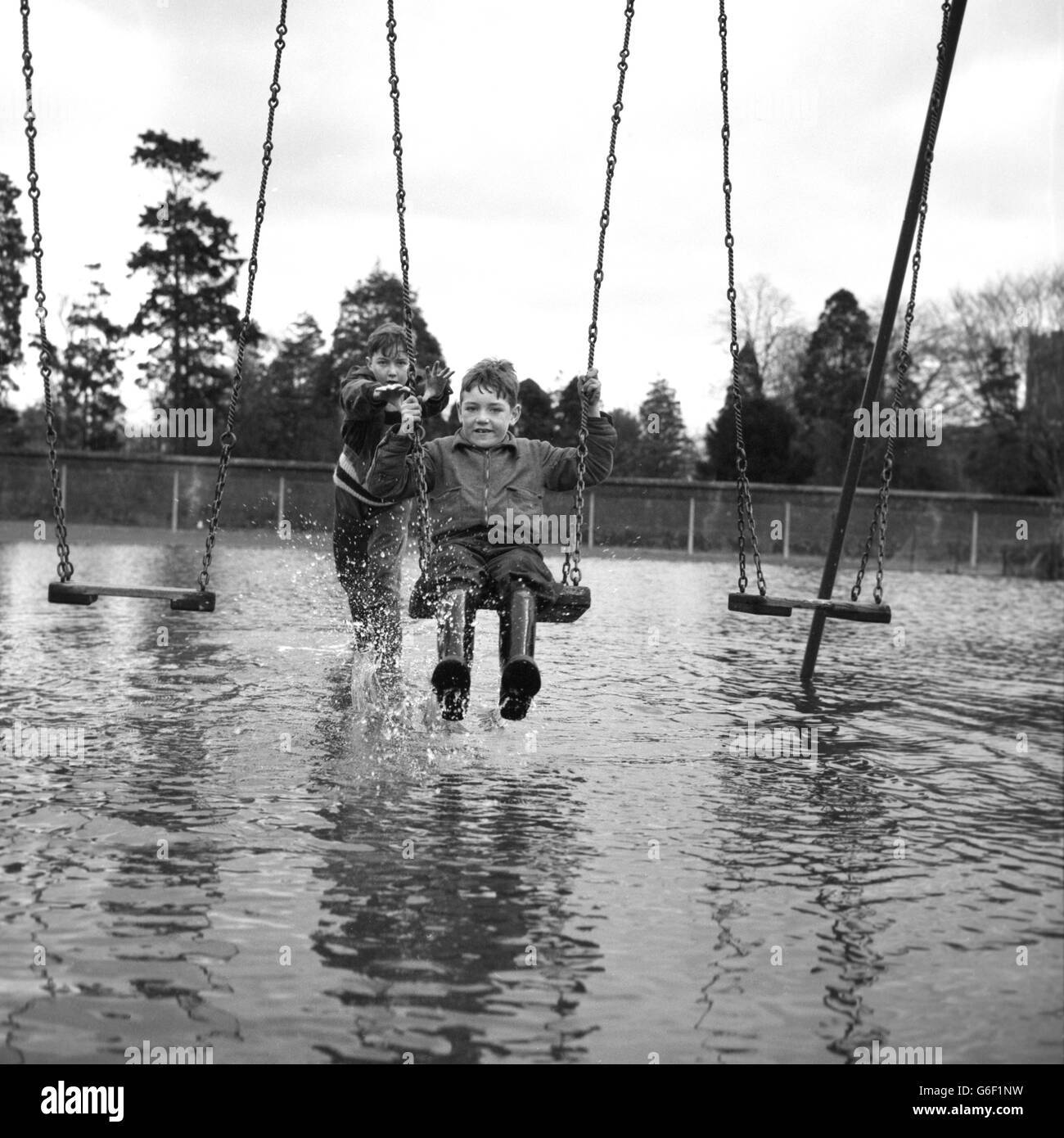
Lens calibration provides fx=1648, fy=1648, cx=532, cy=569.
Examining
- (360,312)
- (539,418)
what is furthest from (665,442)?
(539,418)

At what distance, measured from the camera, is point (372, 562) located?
30.8 feet

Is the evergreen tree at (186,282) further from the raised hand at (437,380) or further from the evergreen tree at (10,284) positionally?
the raised hand at (437,380)

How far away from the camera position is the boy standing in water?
8883mm

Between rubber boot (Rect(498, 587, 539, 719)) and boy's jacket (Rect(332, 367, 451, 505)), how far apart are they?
174cm

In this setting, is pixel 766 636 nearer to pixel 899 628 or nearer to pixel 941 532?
pixel 899 628

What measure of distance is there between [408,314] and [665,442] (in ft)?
192

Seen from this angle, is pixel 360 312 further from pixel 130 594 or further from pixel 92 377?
pixel 130 594

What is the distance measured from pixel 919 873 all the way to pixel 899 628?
13462mm

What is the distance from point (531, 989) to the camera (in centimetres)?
412

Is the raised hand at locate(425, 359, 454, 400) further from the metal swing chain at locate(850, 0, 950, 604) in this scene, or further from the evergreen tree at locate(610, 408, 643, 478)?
the evergreen tree at locate(610, 408, 643, 478)
